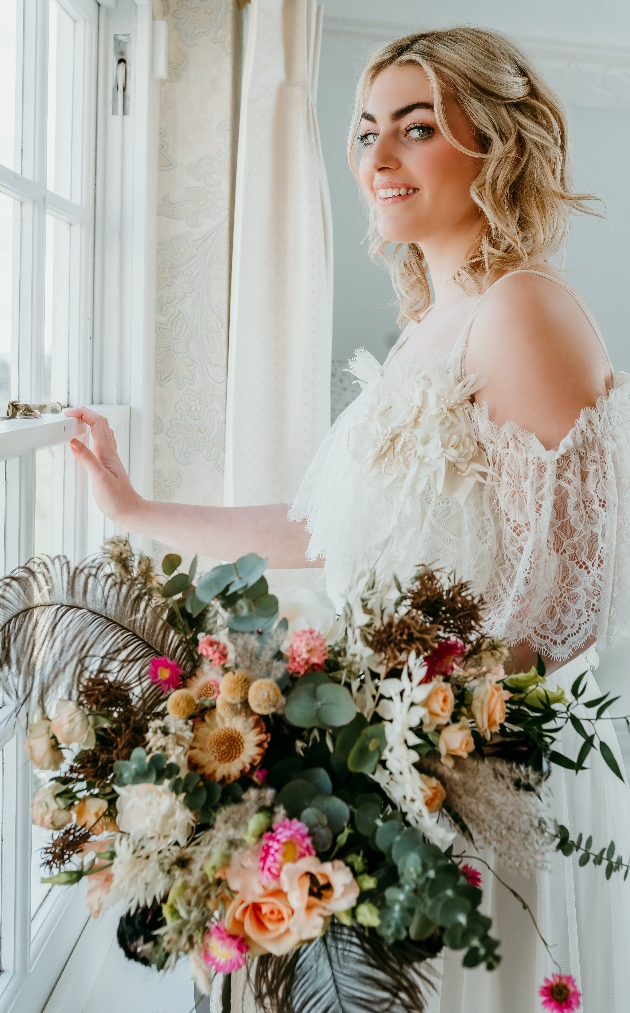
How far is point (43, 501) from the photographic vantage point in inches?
46.6

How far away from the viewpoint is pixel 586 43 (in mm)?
2365

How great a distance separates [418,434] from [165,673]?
1.79ft

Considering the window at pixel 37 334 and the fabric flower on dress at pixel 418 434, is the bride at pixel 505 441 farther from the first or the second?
the window at pixel 37 334

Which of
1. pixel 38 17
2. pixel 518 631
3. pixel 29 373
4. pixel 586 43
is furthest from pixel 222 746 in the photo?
pixel 586 43

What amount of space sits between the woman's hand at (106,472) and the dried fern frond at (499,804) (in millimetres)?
815

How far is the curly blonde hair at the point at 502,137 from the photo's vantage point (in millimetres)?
1127

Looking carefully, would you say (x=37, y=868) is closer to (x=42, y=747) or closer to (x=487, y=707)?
(x=42, y=747)

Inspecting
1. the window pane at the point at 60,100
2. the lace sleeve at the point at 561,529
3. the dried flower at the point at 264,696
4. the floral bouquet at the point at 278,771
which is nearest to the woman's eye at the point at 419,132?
the lace sleeve at the point at 561,529

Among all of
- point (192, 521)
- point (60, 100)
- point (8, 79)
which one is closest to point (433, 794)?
point (192, 521)

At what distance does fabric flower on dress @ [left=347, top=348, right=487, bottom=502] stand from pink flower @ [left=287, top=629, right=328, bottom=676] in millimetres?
469

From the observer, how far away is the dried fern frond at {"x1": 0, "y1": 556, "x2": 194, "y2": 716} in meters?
0.59

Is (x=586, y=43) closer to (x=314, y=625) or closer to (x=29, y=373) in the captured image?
(x=29, y=373)

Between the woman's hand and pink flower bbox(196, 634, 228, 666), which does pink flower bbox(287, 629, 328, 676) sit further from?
the woman's hand

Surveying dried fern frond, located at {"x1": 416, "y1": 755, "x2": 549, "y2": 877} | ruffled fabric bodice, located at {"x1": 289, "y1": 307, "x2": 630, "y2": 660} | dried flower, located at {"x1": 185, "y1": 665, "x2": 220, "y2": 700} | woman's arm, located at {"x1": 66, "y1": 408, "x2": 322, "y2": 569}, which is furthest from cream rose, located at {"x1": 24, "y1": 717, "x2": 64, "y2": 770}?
woman's arm, located at {"x1": 66, "y1": 408, "x2": 322, "y2": 569}
